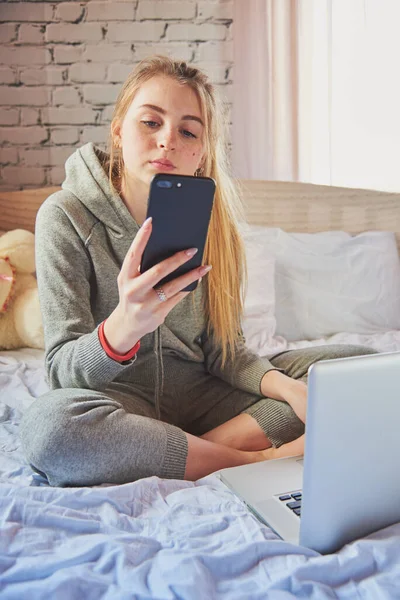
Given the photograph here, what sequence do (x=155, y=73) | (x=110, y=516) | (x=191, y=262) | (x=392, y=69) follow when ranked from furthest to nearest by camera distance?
(x=392, y=69) → (x=155, y=73) → (x=191, y=262) → (x=110, y=516)

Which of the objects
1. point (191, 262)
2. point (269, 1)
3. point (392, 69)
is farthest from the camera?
point (269, 1)

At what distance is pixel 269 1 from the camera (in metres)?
2.28

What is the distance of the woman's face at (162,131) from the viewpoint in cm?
119

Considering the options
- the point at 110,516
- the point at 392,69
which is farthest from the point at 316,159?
the point at 110,516

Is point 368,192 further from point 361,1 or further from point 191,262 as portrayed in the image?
point 191,262

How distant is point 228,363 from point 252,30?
4.70ft

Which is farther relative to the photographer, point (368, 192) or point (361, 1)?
point (368, 192)

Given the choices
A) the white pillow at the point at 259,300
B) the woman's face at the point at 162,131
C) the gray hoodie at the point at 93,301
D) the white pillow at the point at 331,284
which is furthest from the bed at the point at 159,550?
the white pillow at the point at 331,284

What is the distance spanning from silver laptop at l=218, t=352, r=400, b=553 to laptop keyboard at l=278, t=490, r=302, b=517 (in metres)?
0.11

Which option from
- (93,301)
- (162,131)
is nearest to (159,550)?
(93,301)

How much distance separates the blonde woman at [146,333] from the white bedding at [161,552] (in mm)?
81

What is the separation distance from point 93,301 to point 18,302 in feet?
2.25

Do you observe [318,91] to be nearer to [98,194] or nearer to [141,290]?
[98,194]

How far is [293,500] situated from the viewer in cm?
90
